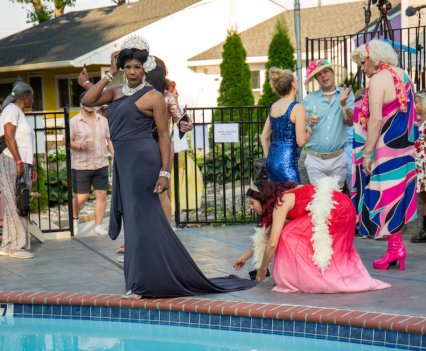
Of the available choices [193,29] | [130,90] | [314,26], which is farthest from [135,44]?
[314,26]

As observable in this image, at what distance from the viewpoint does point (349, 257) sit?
4562mm

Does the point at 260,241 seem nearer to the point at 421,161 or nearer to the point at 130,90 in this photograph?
the point at 130,90

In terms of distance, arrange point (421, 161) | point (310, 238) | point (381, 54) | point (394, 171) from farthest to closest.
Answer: point (421, 161)
point (394, 171)
point (381, 54)
point (310, 238)

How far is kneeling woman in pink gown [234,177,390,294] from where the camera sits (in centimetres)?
441

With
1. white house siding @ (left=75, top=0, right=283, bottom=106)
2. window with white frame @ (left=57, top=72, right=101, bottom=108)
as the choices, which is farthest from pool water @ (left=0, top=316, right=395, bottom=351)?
window with white frame @ (left=57, top=72, right=101, bottom=108)

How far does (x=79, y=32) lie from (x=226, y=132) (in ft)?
Answer: 56.8

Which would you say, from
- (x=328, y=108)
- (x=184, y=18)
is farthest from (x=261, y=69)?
(x=328, y=108)

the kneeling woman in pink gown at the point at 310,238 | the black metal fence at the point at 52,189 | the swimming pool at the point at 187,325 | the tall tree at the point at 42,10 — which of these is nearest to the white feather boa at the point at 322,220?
the kneeling woman in pink gown at the point at 310,238

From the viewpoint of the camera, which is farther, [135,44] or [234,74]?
[234,74]

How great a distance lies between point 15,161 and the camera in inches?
241

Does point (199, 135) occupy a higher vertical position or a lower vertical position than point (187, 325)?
higher

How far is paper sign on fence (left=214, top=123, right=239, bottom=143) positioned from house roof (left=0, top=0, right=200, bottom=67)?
12579mm

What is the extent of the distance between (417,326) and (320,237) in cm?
107

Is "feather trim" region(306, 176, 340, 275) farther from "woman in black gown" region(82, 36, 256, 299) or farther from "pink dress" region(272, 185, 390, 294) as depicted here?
"woman in black gown" region(82, 36, 256, 299)
